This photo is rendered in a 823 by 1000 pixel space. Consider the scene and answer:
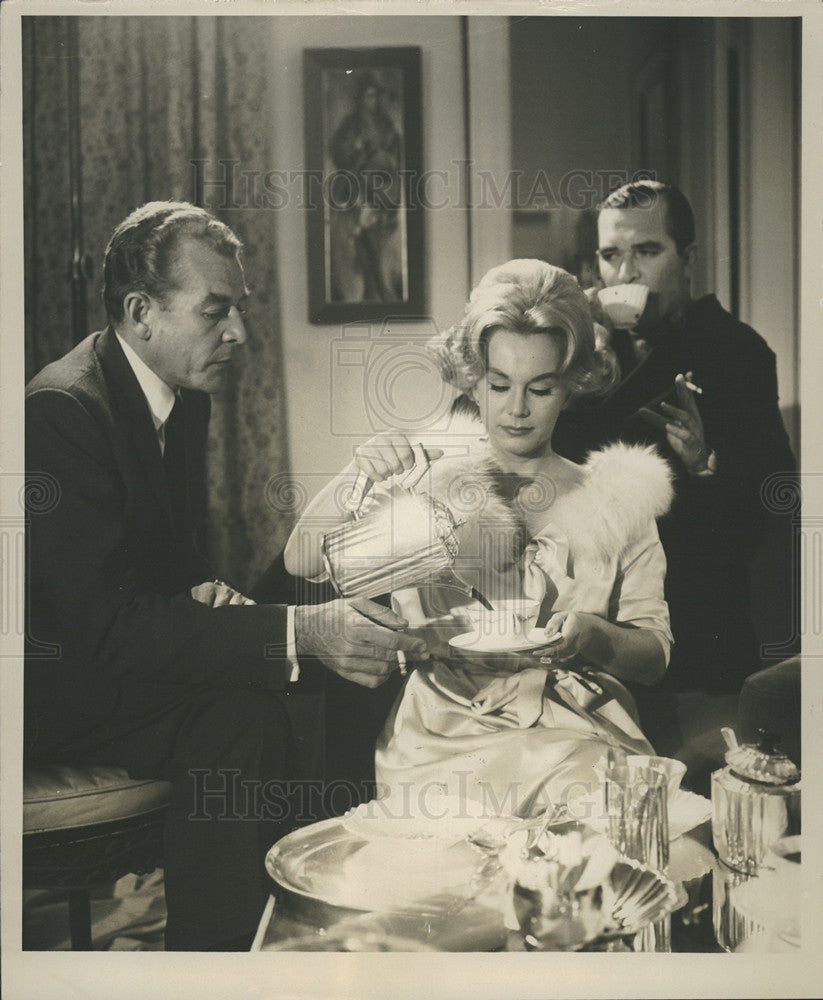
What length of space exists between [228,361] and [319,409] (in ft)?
0.76

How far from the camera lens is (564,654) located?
2.18 meters

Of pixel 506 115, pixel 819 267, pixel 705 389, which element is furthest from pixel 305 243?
pixel 819 267

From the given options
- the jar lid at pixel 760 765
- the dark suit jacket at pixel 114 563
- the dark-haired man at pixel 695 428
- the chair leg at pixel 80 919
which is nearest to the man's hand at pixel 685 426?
the dark-haired man at pixel 695 428

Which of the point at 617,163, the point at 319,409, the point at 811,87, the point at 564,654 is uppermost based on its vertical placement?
the point at 811,87

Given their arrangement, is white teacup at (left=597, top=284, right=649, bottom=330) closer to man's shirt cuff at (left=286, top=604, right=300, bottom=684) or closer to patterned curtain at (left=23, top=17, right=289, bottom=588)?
patterned curtain at (left=23, top=17, right=289, bottom=588)

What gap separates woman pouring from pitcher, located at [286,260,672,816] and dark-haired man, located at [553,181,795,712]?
0.04 meters

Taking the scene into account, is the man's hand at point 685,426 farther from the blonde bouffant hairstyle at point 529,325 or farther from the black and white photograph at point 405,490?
the blonde bouffant hairstyle at point 529,325

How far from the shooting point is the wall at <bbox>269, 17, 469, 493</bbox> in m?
2.17

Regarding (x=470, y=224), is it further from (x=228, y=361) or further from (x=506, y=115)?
(x=228, y=361)

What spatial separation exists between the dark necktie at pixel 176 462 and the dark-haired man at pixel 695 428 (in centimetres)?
84

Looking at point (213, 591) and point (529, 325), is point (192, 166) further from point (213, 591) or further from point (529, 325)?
point (213, 591)

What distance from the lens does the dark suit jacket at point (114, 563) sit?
2168 mm

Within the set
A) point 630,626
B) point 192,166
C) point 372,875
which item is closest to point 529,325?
point 630,626

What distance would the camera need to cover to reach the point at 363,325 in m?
2.18
